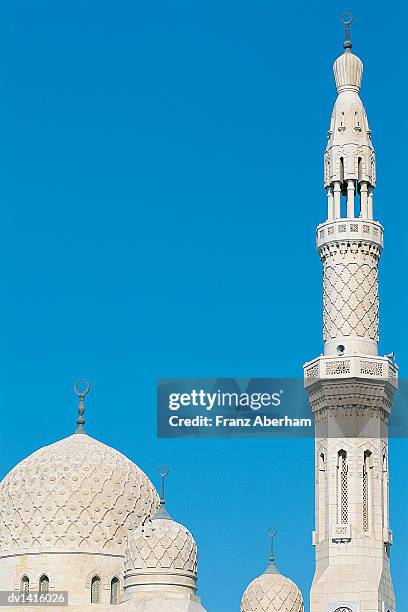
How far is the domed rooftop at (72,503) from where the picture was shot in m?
48.6

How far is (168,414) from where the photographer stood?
37.5 m

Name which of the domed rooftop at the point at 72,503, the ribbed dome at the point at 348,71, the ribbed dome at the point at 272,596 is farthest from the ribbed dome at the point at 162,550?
the ribbed dome at the point at 348,71

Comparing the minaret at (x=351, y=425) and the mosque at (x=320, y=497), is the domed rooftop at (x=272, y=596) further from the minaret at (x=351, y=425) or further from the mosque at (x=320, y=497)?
the minaret at (x=351, y=425)

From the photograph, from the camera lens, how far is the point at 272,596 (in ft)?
157

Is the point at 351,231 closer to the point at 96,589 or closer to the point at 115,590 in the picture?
the point at 115,590

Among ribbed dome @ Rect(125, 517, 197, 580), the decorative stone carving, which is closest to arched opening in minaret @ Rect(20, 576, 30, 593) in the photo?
ribbed dome @ Rect(125, 517, 197, 580)

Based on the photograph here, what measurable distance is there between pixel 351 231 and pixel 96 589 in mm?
11337

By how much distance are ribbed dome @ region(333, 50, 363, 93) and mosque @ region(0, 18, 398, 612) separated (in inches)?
0.9

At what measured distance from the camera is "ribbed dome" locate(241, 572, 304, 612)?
47.8 meters

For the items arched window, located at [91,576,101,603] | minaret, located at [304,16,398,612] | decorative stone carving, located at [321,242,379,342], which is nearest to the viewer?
minaret, located at [304,16,398,612]

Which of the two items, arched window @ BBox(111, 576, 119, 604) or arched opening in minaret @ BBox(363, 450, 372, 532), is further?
arched window @ BBox(111, 576, 119, 604)

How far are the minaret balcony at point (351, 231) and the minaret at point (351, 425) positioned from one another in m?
0.02

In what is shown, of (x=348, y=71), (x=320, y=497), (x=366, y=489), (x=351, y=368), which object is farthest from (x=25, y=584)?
(x=348, y=71)

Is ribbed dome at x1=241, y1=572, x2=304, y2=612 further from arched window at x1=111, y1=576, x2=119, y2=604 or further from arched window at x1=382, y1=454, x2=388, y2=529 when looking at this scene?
arched window at x1=382, y1=454, x2=388, y2=529
